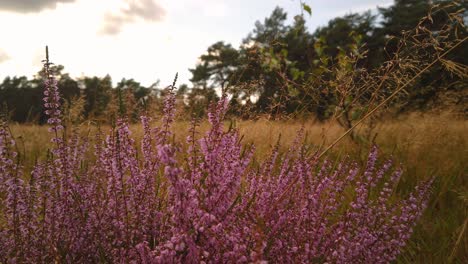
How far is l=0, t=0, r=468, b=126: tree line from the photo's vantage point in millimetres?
2766

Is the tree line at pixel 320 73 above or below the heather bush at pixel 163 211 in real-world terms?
above

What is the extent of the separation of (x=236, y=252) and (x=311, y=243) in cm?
52

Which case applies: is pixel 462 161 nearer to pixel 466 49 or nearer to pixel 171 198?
pixel 171 198

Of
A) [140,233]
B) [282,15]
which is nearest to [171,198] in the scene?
[140,233]

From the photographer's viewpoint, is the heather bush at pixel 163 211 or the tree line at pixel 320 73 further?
the tree line at pixel 320 73

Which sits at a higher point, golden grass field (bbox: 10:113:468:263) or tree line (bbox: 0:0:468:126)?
tree line (bbox: 0:0:468:126)

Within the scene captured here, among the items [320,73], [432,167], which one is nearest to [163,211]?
[320,73]

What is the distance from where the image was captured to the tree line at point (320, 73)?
9.07 ft

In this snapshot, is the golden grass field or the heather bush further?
the golden grass field

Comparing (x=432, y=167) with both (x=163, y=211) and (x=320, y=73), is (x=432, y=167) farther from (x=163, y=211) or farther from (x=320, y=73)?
(x=163, y=211)

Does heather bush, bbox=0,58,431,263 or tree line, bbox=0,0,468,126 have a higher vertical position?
tree line, bbox=0,0,468,126

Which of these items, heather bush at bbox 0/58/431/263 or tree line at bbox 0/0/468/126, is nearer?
heather bush at bbox 0/58/431/263

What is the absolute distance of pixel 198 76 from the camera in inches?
1839

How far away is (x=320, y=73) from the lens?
3588mm
